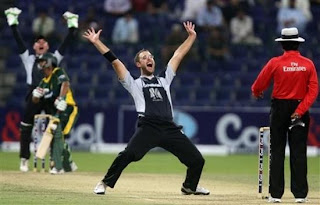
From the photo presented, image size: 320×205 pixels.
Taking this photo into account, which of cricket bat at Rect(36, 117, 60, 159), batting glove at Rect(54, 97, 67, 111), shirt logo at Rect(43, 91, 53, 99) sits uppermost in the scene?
shirt logo at Rect(43, 91, 53, 99)

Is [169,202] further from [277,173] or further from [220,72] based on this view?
[220,72]

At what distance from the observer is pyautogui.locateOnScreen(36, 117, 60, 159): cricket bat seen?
16.1 meters

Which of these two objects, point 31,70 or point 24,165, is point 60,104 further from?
point 24,165

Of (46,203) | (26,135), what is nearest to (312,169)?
(26,135)

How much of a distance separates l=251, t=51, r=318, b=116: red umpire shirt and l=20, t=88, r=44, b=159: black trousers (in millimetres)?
5315

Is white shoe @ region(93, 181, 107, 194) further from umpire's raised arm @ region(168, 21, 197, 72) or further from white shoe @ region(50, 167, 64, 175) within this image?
white shoe @ region(50, 167, 64, 175)

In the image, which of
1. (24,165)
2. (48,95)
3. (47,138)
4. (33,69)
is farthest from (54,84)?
(24,165)

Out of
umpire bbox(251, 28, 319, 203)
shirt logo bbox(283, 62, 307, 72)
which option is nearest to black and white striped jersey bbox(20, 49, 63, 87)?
umpire bbox(251, 28, 319, 203)

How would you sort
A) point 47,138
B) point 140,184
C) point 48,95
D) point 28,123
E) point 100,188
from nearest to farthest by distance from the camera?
point 100,188
point 140,184
point 47,138
point 48,95
point 28,123

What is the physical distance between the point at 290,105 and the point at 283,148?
20.3 inches

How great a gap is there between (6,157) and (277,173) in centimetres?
900

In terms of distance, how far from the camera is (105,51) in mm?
12641

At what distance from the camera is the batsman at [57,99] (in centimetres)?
1630

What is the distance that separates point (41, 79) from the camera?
55.1 feet
